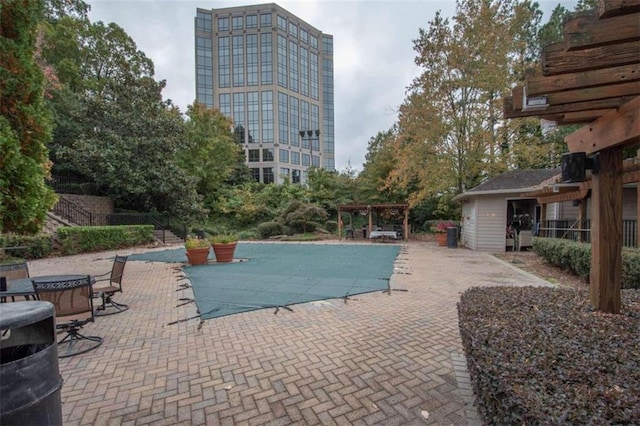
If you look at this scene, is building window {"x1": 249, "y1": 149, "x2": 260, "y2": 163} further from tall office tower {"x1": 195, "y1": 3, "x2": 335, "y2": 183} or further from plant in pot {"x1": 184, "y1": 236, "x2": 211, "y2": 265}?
plant in pot {"x1": 184, "y1": 236, "x2": 211, "y2": 265}

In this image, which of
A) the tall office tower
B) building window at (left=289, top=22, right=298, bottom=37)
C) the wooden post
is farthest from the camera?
building window at (left=289, top=22, right=298, bottom=37)

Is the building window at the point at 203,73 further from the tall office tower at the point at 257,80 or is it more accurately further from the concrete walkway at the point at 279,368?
the concrete walkway at the point at 279,368

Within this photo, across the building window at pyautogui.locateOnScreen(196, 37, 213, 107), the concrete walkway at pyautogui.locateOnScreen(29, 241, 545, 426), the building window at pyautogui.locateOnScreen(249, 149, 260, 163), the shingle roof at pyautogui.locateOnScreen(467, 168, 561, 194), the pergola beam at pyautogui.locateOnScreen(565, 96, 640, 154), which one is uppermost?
the building window at pyautogui.locateOnScreen(196, 37, 213, 107)

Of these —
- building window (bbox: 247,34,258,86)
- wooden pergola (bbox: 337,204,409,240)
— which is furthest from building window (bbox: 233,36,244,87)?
wooden pergola (bbox: 337,204,409,240)

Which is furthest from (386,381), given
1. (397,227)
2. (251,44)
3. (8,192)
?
(251,44)

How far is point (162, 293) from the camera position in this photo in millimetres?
5746

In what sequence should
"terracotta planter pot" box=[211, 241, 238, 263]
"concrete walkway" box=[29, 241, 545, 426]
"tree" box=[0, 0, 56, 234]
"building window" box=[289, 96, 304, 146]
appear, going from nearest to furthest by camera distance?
"concrete walkway" box=[29, 241, 545, 426] < "tree" box=[0, 0, 56, 234] < "terracotta planter pot" box=[211, 241, 238, 263] < "building window" box=[289, 96, 304, 146]

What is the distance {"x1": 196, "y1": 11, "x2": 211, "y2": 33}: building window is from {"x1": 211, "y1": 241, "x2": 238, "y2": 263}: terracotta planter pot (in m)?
46.1

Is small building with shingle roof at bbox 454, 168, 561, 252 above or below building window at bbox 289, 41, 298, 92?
below

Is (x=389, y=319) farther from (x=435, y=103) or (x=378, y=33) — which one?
(x=435, y=103)

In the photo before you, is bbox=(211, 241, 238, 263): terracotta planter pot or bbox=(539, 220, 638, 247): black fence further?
bbox=(211, 241, 238, 263): terracotta planter pot

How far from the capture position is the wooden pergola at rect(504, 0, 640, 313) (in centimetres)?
153

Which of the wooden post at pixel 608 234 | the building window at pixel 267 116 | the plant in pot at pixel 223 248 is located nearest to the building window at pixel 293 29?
the building window at pixel 267 116

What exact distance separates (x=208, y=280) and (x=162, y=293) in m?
1.03
